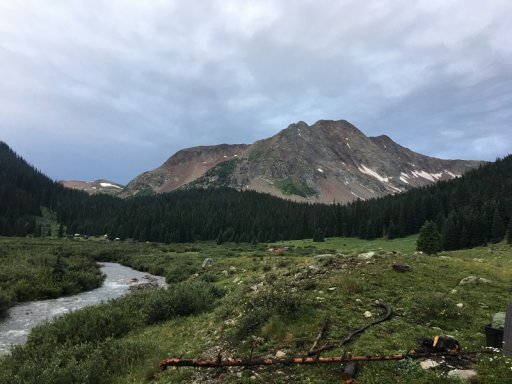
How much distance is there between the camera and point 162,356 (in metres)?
13.5

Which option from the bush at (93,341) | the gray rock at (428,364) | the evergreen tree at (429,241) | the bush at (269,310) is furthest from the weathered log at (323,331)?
the evergreen tree at (429,241)

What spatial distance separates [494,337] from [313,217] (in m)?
139

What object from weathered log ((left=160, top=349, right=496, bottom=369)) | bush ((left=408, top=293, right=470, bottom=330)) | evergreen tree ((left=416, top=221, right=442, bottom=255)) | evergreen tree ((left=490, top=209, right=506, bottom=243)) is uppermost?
evergreen tree ((left=490, top=209, right=506, bottom=243))

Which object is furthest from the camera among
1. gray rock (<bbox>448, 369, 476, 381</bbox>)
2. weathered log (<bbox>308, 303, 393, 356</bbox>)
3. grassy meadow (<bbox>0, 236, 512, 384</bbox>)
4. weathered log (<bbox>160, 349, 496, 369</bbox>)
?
weathered log (<bbox>308, 303, 393, 356</bbox>)

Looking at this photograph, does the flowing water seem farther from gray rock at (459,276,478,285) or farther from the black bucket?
gray rock at (459,276,478,285)

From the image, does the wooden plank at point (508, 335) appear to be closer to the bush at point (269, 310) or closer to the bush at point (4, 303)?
the bush at point (269, 310)

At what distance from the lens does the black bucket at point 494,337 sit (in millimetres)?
10414

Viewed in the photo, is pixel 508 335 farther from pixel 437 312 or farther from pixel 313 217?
pixel 313 217

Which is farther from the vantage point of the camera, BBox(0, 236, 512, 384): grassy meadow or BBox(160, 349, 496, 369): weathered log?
BBox(0, 236, 512, 384): grassy meadow

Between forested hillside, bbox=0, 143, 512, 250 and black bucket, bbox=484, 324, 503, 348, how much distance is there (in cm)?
7932

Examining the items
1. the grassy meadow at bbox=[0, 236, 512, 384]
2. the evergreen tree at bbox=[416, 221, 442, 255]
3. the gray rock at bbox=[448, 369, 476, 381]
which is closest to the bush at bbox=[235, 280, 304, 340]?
the grassy meadow at bbox=[0, 236, 512, 384]

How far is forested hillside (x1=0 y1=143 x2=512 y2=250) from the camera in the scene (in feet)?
286

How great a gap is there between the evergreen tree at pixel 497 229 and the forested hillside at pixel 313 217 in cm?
19

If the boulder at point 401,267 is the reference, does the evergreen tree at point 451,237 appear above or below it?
above
